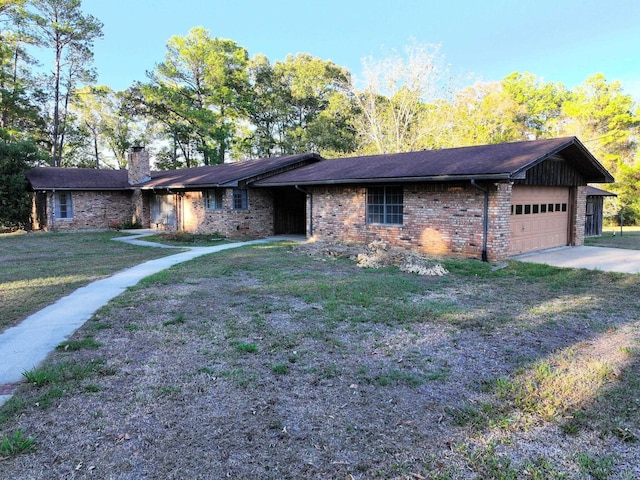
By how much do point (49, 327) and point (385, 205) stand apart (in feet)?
33.8

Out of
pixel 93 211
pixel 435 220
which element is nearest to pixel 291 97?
pixel 93 211

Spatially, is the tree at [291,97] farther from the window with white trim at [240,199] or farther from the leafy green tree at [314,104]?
the window with white trim at [240,199]

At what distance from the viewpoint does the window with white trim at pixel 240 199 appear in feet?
58.1

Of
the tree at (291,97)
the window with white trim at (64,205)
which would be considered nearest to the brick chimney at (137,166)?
the window with white trim at (64,205)

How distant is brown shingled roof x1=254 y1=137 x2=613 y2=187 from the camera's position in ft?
35.5

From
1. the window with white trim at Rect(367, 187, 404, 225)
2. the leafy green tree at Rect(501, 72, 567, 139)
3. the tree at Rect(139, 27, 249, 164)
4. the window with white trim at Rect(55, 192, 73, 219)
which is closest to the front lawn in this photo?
the window with white trim at Rect(55, 192, 73, 219)

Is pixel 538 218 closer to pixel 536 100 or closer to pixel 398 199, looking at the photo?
pixel 398 199

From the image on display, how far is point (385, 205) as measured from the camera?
13906mm

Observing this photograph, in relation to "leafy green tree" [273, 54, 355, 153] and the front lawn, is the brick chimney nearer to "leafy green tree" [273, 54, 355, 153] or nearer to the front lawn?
the front lawn

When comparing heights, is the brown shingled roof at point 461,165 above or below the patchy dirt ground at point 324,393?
above

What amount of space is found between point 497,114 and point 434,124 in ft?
17.1

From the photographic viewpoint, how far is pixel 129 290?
789cm

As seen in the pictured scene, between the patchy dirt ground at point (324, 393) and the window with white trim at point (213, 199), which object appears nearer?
the patchy dirt ground at point (324, 393)

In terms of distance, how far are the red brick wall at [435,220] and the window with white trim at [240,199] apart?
160 inches
